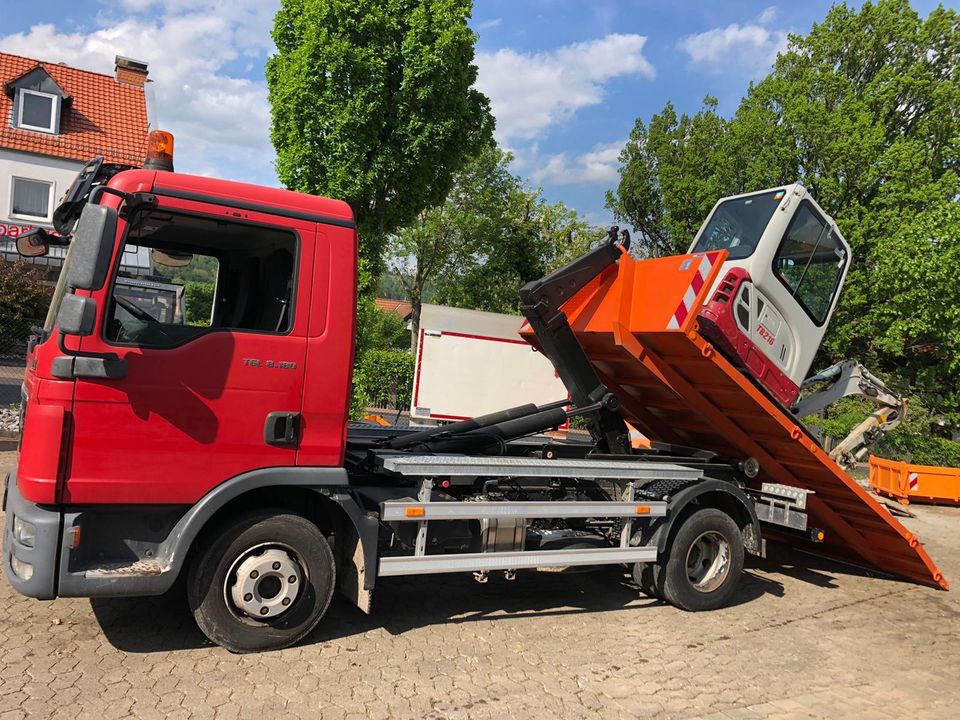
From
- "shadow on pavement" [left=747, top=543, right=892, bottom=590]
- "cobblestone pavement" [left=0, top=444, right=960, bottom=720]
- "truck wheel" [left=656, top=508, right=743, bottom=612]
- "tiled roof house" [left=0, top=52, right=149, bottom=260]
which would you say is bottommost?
"cobblestone pavement" [left=0, top=444, right=960, bottom=720]

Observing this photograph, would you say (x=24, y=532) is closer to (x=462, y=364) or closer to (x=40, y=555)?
(x=40, y=555)

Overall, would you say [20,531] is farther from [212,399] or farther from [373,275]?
[373,275]

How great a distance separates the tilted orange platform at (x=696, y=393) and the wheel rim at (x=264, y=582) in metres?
3.00

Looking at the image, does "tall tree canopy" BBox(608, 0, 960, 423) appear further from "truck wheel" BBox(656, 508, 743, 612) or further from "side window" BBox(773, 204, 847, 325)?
"truck wheel" BBox(656, 508, 743, 612)

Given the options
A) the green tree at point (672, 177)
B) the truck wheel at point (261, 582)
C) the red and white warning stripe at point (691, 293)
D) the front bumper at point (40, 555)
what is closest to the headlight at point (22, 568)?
the front bumper at point (40, 555)

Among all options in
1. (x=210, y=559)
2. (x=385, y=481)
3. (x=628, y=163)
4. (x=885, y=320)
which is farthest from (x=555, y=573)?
(x=628, y=163)

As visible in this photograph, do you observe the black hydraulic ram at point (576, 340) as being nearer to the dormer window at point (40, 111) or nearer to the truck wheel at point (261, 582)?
the truck wheel at point (261, 582)

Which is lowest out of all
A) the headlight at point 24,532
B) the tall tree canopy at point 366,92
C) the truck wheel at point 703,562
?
the truck wheel at point 703,562

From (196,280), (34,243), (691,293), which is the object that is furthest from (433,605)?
(34,243)

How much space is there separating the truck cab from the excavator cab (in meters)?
2.93

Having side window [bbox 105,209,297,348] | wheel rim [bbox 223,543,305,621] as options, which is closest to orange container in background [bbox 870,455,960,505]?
wheel rim [bbox 223,543,305,621]

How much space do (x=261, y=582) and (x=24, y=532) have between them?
1.28m

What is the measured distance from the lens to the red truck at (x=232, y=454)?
381 centimetres

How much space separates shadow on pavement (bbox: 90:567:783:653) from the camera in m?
4.62
